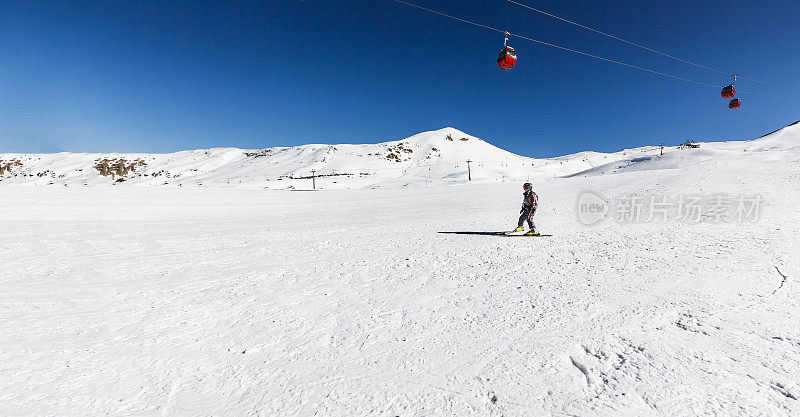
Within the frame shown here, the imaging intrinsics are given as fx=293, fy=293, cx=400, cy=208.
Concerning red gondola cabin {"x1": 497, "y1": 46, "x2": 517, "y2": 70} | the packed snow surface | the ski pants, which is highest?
red gondola cabin {"x1": 497, "y1": 46, "x2": 517, "y2": 70}

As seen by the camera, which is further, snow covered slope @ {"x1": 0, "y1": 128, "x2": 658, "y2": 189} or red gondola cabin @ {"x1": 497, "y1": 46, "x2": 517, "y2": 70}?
snow covered slope @ {"x1": 0, "y1": 128, "x2": 658, "y2": 189}

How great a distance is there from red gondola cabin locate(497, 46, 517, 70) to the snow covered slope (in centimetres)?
5362

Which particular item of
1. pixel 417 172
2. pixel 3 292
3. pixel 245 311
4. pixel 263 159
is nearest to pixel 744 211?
pixel 245 311

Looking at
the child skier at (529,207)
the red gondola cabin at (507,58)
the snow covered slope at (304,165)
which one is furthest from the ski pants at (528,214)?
the snow covered slope at (304,165)

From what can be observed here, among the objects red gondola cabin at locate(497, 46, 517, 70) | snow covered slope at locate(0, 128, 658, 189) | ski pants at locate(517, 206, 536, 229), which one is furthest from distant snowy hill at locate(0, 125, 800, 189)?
ski pants at locate(517, 206, 536, 229)

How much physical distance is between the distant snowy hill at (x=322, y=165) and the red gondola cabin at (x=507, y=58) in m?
52.7

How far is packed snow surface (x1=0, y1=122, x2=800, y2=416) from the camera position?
228 centimetres

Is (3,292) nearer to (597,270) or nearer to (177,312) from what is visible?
(177,312)

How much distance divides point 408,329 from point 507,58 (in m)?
8.59

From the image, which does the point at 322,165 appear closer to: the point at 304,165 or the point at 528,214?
the point at 304,165

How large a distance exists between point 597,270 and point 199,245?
9.17 m

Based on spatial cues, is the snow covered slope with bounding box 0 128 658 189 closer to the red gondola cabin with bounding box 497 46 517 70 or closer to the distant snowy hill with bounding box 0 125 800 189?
the distant snowy hill with bounding box 0 125 800 189

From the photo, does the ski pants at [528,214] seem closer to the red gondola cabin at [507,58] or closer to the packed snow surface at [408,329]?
the packed snow surface at [408,329]

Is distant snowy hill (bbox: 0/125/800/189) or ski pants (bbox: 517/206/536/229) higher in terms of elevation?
distant snowy hill (bbox: 0/125/800/189)
